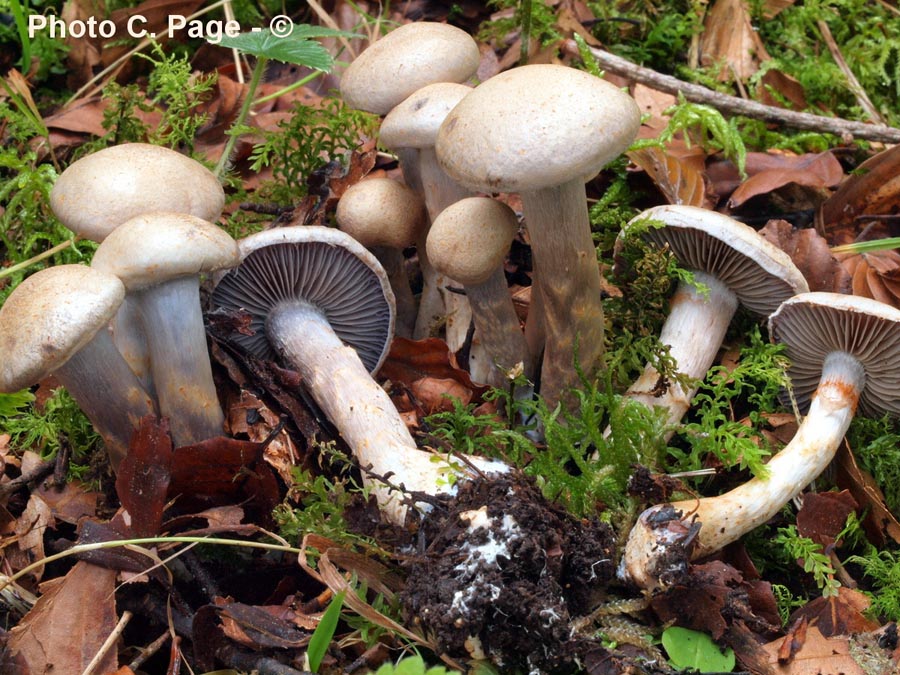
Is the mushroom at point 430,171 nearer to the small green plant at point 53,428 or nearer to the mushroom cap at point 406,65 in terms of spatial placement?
the mushroom cap at point 406,65

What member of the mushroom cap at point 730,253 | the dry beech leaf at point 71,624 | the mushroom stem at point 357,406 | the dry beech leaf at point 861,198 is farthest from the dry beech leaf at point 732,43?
the dry beech leaf at point 71,624

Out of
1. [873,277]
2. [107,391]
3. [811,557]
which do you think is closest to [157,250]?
[107,391]

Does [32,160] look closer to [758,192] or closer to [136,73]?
[136,73]

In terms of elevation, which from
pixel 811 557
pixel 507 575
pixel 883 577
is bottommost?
pixel 883 577

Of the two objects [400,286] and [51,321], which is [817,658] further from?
[51,321]

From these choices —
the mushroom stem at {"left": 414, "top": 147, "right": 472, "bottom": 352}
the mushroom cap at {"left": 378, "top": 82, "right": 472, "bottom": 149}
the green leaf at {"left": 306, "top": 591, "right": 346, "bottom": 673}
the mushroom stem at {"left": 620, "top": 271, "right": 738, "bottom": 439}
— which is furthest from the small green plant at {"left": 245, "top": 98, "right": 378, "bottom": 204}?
the green leaf at {"left": 306, "top": 591, "right": 346, "bottom": 673}

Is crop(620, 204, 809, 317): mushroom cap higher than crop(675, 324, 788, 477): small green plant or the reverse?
higher

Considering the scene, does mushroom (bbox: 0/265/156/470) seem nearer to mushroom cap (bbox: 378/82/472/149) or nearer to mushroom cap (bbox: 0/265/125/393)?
mushroom cap (bbox: 0/265/125/393)
